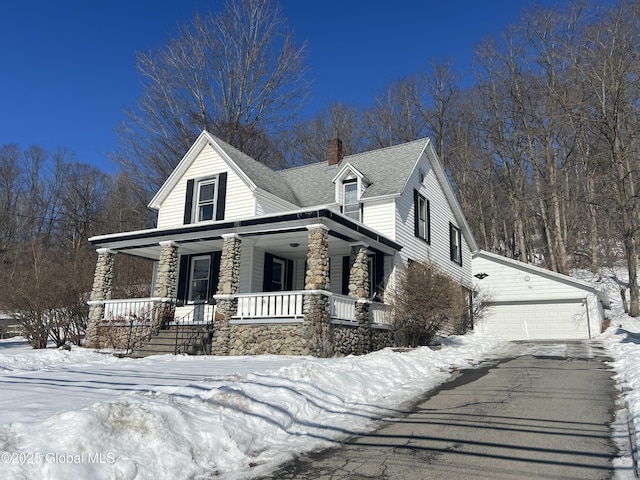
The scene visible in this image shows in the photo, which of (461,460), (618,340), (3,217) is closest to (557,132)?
(618,340)

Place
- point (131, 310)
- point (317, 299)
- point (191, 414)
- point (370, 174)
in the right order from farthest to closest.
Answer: point (370, 174) < point (131, 310) < point (317, 299) < point (191, 414)

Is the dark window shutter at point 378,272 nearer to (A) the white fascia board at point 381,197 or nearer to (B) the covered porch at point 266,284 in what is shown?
(B) the covered porch at point 266,284

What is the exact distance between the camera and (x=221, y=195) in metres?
17.6

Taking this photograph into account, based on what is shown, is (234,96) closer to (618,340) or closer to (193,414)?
(618,340)

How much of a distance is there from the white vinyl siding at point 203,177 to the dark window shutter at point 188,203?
26 cm

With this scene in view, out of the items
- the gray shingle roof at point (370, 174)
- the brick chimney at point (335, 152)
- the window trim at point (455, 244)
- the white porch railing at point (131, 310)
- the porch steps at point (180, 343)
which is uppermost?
the brick chimney at point (335, 152)

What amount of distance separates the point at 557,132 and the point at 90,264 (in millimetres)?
26846

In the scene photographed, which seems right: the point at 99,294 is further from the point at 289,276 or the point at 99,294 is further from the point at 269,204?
the point at 289,276

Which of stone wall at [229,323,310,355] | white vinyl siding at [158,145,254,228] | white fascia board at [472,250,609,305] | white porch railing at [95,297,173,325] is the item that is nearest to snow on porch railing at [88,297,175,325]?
white porch railing at [95,297,173,325]

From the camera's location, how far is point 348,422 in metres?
6.03

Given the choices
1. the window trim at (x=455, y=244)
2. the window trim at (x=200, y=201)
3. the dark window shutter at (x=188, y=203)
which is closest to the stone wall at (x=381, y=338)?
the window trim at (x=200, y=201)

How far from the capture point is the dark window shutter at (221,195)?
1730cm

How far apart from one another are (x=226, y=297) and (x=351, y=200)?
7.00m

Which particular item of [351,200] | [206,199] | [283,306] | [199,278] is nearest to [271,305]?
[283,306]
